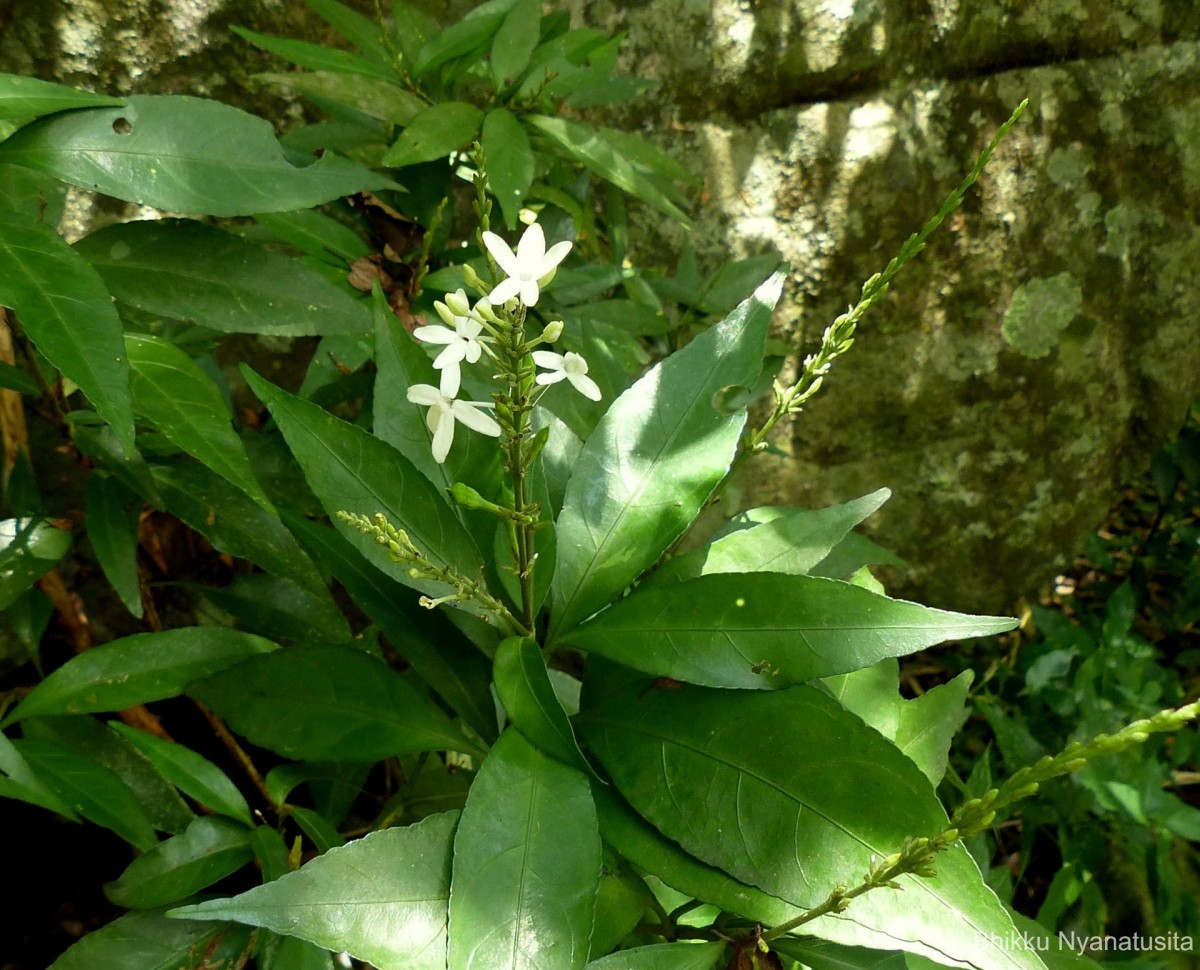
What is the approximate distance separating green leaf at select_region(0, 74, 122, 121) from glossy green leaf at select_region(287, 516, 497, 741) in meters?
0.40

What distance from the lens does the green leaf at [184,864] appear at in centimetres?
76

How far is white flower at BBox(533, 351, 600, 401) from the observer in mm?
585

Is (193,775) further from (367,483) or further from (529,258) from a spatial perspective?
(529,258)

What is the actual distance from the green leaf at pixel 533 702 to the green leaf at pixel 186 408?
0.80ft

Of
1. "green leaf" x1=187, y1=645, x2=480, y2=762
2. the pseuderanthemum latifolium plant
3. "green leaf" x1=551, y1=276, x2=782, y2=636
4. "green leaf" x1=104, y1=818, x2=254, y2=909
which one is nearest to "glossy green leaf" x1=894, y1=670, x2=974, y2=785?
the pseuderanthemum latifolium plant

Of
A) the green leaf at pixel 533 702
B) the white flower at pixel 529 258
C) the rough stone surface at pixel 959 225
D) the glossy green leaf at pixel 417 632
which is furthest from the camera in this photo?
the rough stone surface at pixel 959 225

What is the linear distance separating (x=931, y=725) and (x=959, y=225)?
1.34m

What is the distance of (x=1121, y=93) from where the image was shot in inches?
71.8

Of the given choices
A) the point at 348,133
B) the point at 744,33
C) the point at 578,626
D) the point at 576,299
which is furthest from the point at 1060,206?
the point at 578,626

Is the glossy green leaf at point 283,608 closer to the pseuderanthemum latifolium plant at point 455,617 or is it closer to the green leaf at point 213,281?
the pseuderanthemum latifolium plant at point 455,617

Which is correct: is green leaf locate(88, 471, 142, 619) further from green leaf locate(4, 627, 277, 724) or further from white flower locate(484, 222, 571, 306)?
white flower locate(484, 222, 571, 306)

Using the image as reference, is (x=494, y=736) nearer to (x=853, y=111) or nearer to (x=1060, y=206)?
(x=853, y=111)

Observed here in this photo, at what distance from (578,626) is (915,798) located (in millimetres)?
314

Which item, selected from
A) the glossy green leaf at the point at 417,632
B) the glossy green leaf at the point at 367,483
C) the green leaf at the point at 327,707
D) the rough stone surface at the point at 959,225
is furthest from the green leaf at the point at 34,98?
the rough stone surface at the point at 959,225
